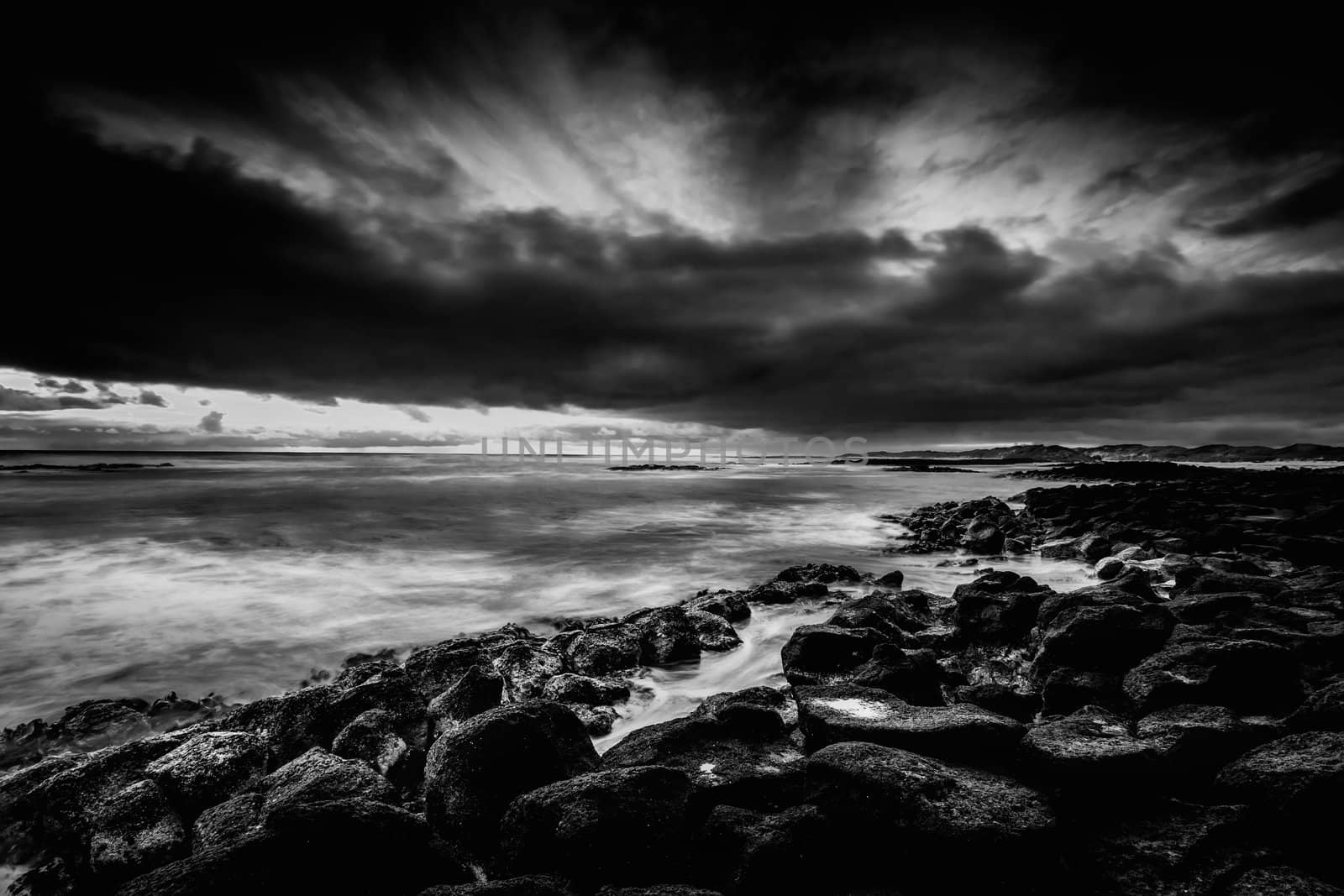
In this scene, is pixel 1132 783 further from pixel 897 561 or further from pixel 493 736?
pixel 897 561

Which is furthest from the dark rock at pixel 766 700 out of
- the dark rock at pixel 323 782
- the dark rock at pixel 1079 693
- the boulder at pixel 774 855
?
the dark rock at pixel 323 782

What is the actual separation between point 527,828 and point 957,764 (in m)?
1.81

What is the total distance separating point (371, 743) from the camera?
3398 mm

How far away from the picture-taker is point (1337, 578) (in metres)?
5.73

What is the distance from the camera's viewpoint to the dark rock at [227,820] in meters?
2.52

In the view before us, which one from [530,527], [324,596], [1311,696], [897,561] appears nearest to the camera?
[1311,696]

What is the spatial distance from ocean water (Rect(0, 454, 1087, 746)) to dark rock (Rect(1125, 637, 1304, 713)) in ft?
9.08

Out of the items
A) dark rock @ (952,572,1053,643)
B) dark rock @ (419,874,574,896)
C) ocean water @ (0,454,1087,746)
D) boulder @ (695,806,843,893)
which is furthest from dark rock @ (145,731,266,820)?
dark rock @ (952,572,1053,643)

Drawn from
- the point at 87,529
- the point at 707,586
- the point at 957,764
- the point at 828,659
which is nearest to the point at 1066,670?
the point at 828,659

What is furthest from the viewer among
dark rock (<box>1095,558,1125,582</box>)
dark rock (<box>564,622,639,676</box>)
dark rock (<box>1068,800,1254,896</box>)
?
Answer: dark rock (<box>1095,558,1125,582</box>)

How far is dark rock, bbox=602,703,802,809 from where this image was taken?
2439mm

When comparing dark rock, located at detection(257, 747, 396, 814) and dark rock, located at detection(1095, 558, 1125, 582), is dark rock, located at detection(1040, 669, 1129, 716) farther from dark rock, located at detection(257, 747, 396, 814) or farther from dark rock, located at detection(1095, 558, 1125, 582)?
dark rock, located at detection(1095, 558, 1125, 582)

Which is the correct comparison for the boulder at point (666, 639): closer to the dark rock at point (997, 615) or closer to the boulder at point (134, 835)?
the dark rock at point (997, 615)

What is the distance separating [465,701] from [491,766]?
1163mm
